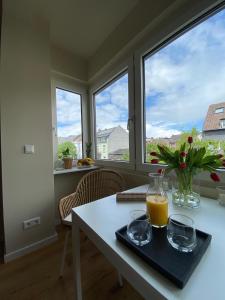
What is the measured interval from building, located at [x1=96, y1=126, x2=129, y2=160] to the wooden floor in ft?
3.65

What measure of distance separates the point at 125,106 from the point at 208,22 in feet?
3.10

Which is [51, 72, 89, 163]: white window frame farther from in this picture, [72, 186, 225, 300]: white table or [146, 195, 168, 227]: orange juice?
[146, 195, 168, 227]: orange juice

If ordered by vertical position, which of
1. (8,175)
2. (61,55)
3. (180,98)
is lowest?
(8,175)

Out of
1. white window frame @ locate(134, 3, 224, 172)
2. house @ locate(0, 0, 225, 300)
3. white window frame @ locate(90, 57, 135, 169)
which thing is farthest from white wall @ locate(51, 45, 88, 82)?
white window frame @ locate(134, 3, 224, 172)

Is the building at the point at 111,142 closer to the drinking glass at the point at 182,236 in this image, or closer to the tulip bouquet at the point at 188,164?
the tulip bouquet at the point at 188,164

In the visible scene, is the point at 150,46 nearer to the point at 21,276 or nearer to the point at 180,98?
the point at 180,98

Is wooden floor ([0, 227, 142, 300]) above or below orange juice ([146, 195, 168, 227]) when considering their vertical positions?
below

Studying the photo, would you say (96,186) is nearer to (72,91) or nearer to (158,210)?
(158,210)

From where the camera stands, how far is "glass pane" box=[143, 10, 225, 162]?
3.26 feet

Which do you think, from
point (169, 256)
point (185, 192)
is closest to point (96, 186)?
point (185, 192)

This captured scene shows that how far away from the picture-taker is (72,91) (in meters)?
2.21

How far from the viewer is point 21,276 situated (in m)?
1.21

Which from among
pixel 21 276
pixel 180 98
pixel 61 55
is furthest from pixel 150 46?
pixel 21 276

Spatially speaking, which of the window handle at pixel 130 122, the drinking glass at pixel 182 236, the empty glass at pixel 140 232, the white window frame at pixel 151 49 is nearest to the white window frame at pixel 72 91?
the window handle at pixel 130 122
